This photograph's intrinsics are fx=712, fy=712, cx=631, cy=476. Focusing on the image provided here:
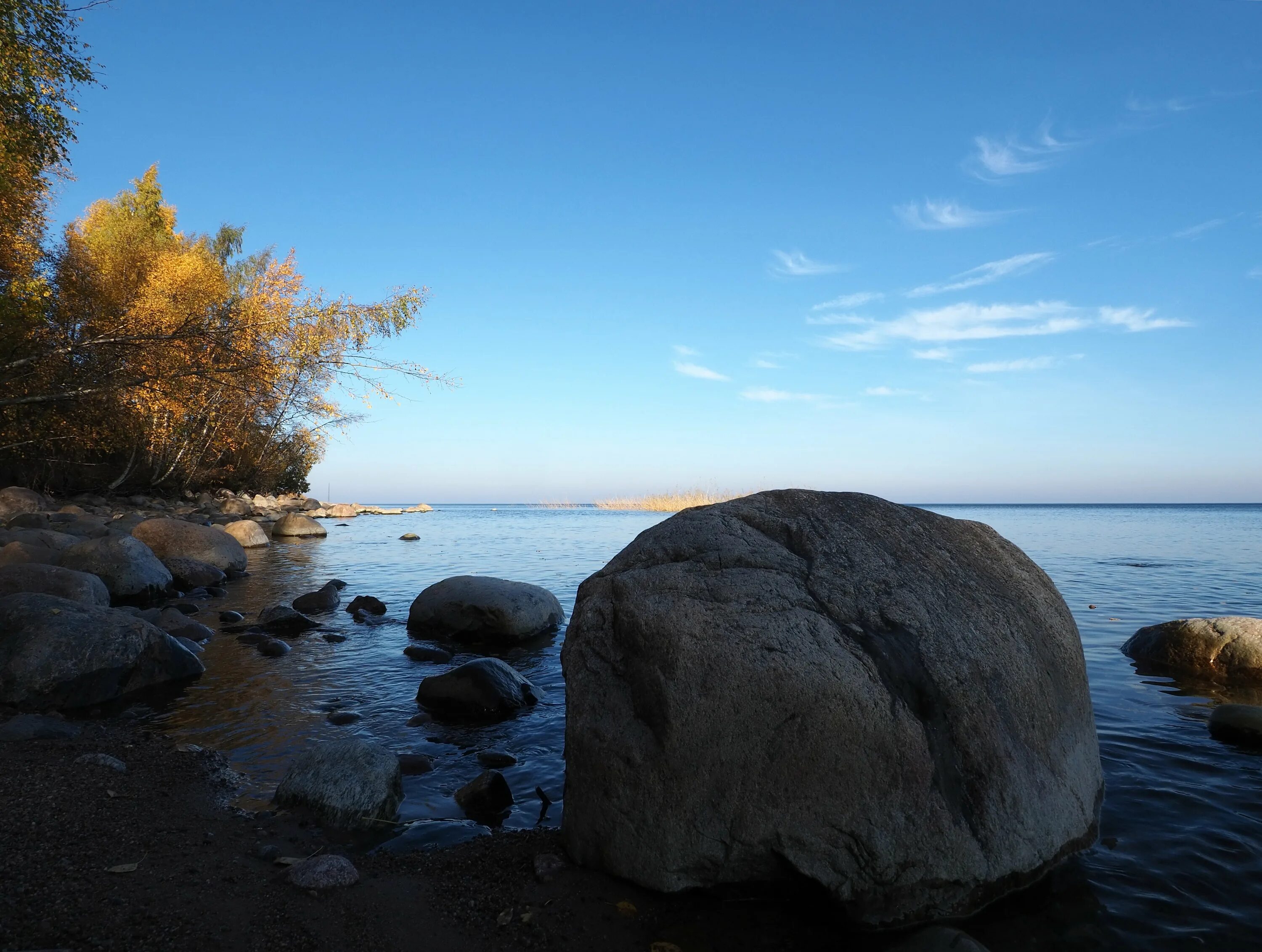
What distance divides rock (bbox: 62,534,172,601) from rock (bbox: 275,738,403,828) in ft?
29.0

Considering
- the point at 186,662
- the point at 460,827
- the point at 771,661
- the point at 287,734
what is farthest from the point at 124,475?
the point at 771,661

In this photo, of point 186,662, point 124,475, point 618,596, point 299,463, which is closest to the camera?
point 618,596

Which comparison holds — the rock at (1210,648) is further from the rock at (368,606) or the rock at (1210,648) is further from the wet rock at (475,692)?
the rock at (368,606)

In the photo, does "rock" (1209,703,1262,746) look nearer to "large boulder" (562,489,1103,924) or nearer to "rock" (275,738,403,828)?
"large boulder" (562,489,1103,924)

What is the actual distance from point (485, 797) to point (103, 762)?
2.77 m

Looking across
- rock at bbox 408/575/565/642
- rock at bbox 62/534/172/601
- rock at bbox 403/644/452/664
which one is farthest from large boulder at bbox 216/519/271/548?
rock at bbox 403/644/452/664

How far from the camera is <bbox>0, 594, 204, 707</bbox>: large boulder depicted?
659 centimetres

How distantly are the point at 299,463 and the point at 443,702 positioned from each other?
1686 inches

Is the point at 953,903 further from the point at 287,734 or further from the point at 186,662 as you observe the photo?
the point at 186,662

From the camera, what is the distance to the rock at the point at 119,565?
38.4 ft

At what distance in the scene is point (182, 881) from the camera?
11.8ft

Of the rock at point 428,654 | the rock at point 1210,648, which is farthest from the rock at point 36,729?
the rock at point 1210,648

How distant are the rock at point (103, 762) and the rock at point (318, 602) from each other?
679 centimetres

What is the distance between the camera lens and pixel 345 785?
468 cm
